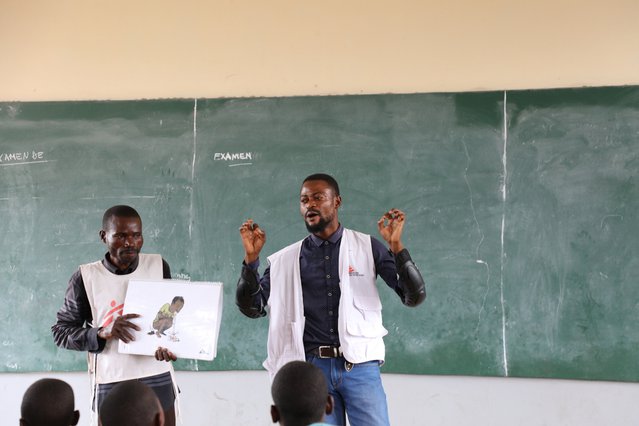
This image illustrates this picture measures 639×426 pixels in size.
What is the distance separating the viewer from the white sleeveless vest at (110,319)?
2.67 m

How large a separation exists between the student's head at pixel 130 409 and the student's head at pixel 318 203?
1158mm

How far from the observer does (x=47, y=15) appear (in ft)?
14.4

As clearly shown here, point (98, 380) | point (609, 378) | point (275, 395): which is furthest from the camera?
point (609, 378)

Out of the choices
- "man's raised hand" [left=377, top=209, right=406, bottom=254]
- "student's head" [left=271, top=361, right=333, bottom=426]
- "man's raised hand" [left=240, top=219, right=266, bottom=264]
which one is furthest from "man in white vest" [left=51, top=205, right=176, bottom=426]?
"man's raised hand" [left=377, top=209, right=406, bottom=254]

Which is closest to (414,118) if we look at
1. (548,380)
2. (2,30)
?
(548,380)

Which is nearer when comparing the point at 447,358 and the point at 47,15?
the point at 447,358

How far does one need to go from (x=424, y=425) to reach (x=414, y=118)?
1765 mm

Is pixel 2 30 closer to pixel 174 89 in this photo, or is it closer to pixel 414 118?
pixel 174 89

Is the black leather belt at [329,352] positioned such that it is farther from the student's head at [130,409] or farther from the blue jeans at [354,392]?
the student's head at [130,409]

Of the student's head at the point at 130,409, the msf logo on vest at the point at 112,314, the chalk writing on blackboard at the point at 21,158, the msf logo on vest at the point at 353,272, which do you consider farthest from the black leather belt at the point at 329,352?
the chalk writing on blackboard at the point at 21,158

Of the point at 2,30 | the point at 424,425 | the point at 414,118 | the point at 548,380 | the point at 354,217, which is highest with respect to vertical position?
the point at 2,30

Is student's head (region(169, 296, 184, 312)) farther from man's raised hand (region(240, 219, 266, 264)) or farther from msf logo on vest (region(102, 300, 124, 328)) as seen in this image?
man's raised hand (region(240, 219, 266, 264))

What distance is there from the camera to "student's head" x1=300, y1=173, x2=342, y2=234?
9.21ft

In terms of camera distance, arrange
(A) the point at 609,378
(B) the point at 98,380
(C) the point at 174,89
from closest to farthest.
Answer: (B) the point at 98,380
(A) the point at 609,378
(C) the point at 174,89
